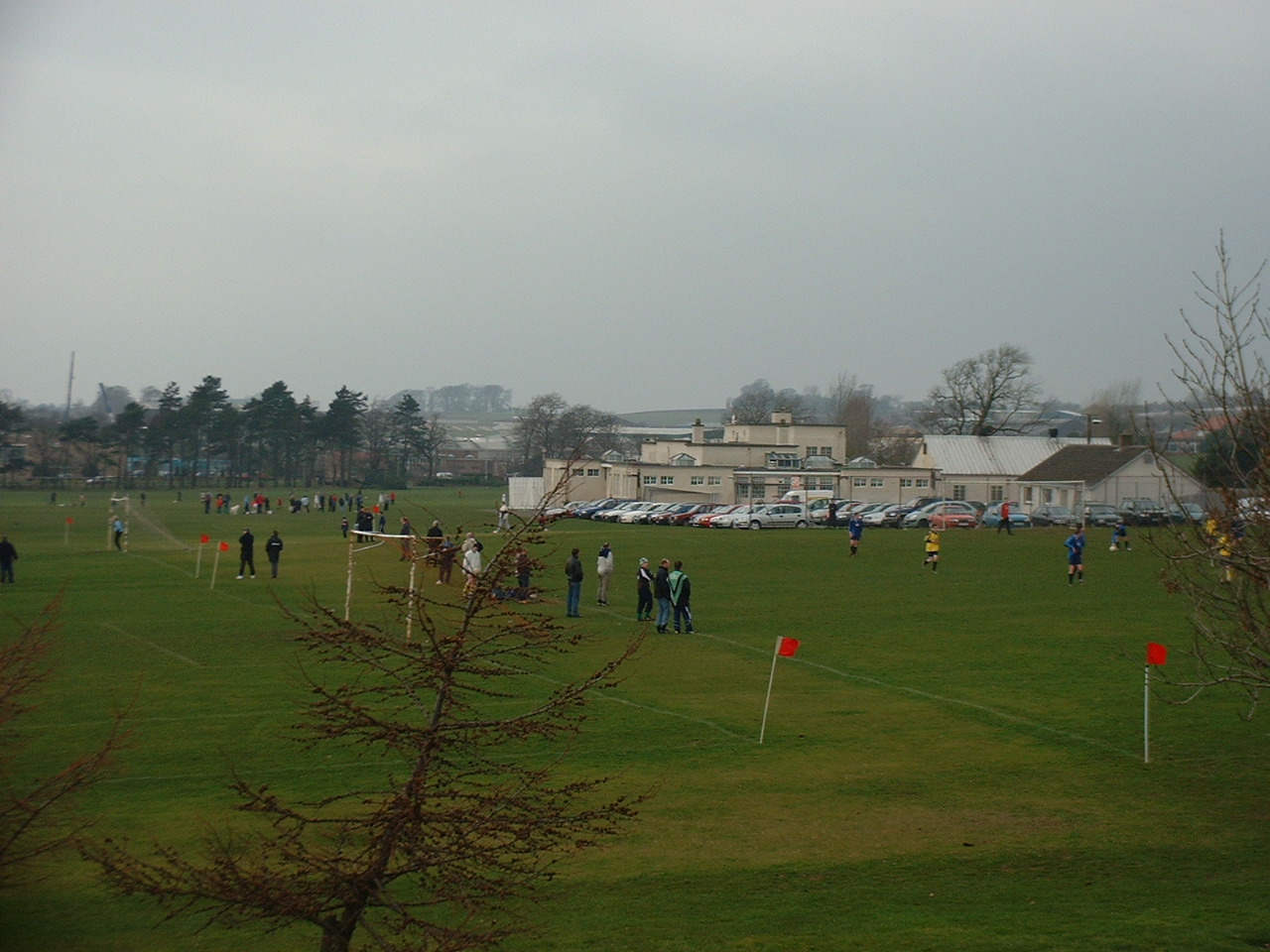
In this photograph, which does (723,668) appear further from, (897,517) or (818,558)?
(897,517)

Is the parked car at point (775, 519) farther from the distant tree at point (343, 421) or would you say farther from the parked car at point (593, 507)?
the distant tree at point (343, 421)

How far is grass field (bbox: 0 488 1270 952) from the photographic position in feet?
34.0

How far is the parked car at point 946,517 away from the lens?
62438 mm

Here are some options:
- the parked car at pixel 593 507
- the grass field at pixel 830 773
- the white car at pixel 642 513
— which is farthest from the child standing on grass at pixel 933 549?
the parked car at pixel 593 507

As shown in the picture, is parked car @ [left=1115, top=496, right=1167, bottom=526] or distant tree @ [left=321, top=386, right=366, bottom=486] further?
distant tree @ [left=321, top=386, right=366, bottom=486]

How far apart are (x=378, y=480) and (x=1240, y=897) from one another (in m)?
119

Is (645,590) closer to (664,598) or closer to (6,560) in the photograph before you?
(664,598)

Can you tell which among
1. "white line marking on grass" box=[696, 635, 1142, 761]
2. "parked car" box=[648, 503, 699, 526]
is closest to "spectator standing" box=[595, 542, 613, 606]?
"white line marking on grass" box=[696, 635, 1142, 761]

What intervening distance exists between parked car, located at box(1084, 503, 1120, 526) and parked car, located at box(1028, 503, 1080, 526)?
2.69 ft

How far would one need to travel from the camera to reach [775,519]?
6362 centimetres

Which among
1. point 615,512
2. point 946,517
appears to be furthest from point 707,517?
point 946,517

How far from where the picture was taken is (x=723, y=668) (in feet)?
74.1

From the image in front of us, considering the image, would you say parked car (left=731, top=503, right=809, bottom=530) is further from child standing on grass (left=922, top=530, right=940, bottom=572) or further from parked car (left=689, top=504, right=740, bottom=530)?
child standing on grass (left=922, top=530, right=940, bottom=572)

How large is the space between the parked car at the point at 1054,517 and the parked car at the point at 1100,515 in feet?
2.69
